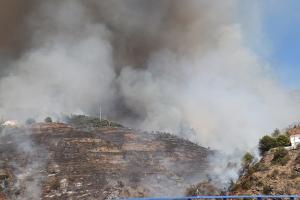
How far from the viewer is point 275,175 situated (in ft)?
147

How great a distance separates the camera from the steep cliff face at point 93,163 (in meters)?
97.5

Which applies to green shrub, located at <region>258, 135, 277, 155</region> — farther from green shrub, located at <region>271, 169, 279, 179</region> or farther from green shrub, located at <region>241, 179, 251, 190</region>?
green shrub, located at <region>271, 169, 279, 179</region>

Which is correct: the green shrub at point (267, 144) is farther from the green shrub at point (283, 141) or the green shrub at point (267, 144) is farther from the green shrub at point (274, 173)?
the green shrub at point (274, 173)

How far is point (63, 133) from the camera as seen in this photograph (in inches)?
4904

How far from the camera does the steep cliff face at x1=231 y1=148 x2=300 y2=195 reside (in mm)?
42459

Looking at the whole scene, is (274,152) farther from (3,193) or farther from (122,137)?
(122,137)

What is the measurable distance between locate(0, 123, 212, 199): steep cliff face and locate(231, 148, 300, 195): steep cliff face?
1894 inches

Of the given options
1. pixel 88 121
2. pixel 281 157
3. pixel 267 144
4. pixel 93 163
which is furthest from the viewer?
pixel 88 121

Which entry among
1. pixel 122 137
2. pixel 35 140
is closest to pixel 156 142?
pixel 122 137

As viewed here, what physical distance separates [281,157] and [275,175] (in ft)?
12.7

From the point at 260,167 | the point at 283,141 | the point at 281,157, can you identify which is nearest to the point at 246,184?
the point at 260,167

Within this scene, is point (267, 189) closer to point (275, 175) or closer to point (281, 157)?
point (275, 175)

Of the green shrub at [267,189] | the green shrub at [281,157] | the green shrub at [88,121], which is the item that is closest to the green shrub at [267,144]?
the green shrub at [281,157]

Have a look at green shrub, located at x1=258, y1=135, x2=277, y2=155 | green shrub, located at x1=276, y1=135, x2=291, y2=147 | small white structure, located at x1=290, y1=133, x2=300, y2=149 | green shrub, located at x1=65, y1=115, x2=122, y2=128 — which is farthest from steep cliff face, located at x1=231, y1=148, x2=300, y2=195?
green shrub, located at x1=65, y1=115, x2=122, y2=128
